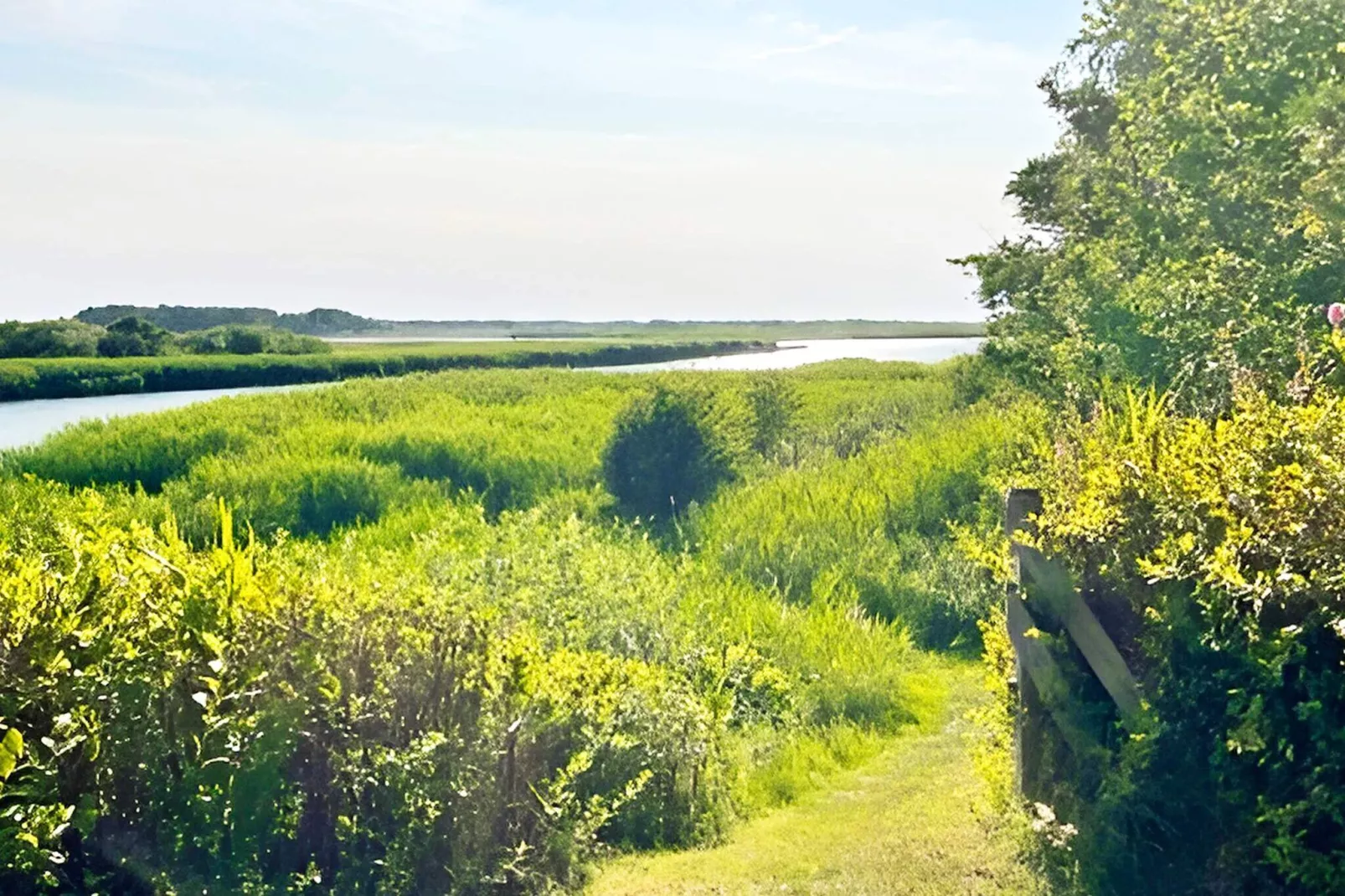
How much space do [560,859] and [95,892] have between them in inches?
84.3


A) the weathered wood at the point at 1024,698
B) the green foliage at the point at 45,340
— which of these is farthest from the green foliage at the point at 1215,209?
the green foliage at the point at 45,340

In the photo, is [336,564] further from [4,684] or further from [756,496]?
[756,496]

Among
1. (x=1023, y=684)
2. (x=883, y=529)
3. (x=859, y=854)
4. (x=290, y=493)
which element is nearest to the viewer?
(x=1023, y=684)

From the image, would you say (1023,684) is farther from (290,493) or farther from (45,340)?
(45,340)

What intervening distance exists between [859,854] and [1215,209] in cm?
945

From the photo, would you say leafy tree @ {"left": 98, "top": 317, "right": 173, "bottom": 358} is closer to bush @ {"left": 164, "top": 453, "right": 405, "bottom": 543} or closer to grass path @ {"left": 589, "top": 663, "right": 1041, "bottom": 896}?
bush @ {"left": 164, "top": 453, "right": 405, "bottom": 543}

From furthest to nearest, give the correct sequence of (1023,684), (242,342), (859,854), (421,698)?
(242,342) < (859,854) < (421,698) < (1023,684)

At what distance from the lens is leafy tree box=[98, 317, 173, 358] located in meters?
69.1

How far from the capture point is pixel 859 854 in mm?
5980

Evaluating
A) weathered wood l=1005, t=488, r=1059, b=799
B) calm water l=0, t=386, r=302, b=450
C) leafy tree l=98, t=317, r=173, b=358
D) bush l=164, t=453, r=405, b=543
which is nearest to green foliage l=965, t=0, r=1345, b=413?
weathered wood l=1005, t=488, r=1059, b=799

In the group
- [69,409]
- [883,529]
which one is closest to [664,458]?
[883,529]

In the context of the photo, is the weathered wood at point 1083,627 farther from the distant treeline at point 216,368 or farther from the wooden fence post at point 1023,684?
the distant treeline at point 216,368

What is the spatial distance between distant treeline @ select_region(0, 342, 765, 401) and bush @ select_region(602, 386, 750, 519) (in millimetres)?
33691

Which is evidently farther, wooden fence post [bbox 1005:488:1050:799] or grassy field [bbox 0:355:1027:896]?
wooden fence post [bbox 1005:488:1050:799]
